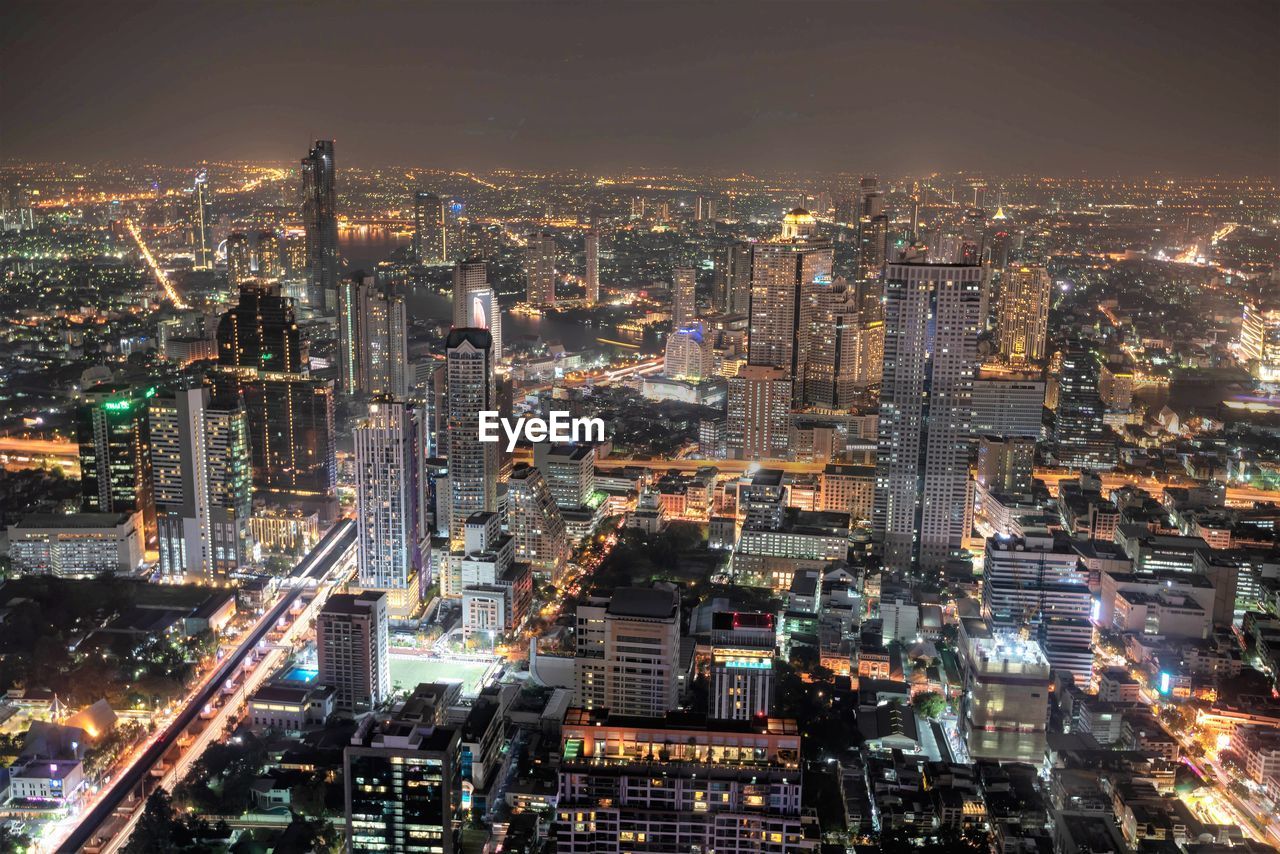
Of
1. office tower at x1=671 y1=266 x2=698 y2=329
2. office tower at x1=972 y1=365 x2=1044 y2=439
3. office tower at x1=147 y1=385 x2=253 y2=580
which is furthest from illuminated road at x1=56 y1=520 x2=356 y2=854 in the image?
office tower at x1=671 y1=266 x2=698 y2=329

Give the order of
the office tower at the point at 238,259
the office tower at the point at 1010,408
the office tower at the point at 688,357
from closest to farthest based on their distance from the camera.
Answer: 1. the office tower at the point at 1010,408
2. the office tower at the point at 238,259
3. the office tower at the point at 688,357

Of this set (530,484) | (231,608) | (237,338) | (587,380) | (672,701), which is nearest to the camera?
(672,701)

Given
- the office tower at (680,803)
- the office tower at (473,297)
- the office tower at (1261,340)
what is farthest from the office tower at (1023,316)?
the office tower at (680,803)

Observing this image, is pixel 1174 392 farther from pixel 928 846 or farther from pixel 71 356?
pixel 71 356

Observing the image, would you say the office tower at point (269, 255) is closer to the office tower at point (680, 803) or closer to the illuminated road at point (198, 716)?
the illuminated road at point (198, 716)

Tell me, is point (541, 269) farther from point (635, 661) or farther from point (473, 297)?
point (635, 661)

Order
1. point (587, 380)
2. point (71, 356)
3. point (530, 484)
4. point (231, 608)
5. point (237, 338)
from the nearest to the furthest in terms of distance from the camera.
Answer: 1. point (231, 608)
2. point (530, 484)
3. point (71, 356)
4. point (237, 338)
5. point (587, 380)

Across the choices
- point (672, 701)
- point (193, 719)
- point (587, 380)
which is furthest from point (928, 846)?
point (587, 380)

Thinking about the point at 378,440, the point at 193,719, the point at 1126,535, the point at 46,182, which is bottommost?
the point at 193,719
